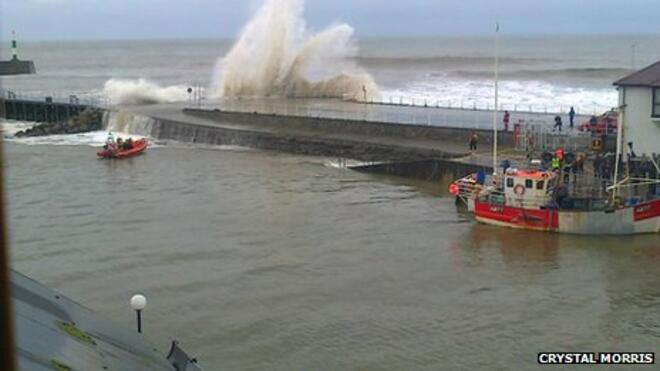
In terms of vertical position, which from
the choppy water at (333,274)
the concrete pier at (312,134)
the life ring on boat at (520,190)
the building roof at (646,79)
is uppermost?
the building roof at (646,79)

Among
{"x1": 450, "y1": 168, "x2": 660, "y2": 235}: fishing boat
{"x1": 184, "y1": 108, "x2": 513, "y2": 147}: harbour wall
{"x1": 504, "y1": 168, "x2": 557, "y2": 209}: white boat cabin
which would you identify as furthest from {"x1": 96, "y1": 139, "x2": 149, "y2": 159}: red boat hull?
{"x1": 504, "y1": 168, "x2": 557, "y2": 209}: white boat cabin

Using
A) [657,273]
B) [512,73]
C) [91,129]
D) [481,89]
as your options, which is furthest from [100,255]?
[512,73]

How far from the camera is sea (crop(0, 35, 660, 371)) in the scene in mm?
11617

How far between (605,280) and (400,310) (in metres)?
4.35

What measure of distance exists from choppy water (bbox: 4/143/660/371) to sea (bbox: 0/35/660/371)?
1.8 inches

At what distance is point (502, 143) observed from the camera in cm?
2798

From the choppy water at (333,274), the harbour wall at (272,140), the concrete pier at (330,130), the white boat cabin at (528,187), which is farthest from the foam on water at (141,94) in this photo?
the white boat cabin at (528,187)

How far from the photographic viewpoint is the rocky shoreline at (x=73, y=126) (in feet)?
132

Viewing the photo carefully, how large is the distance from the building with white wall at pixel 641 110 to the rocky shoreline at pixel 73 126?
2811 cm

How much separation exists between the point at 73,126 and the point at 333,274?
96.4 feet

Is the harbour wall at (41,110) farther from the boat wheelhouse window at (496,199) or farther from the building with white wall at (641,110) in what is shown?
the building with white wall at (641,110)

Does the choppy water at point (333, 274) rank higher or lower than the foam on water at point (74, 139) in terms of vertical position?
lower

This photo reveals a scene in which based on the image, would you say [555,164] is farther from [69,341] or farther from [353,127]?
[69,341]

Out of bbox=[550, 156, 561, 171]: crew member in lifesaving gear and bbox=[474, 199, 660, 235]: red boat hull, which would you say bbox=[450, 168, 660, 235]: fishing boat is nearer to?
bbox=[474, 199, 660, 235]: red boat hull
